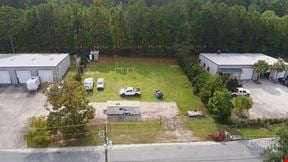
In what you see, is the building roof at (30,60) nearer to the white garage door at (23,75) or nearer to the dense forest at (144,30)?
the white garage door at (23,75)

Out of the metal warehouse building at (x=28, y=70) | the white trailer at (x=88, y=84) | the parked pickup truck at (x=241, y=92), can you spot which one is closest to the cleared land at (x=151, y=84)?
the white trailer at (x=88, y=84)

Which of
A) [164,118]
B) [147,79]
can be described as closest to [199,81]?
[147,79]

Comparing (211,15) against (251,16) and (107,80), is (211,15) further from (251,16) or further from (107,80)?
(107,80)

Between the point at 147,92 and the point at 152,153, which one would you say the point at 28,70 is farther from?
the point at 152,153

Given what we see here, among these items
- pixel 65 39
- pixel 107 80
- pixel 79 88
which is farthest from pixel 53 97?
pixel 65 39

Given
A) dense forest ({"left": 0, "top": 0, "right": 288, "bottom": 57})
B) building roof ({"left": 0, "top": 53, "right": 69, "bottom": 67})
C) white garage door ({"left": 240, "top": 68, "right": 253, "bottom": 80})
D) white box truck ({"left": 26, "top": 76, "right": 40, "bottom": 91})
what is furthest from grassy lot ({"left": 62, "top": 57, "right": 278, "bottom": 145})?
white garage door ({"left": 240, "top": 68, "right": 253, "bottom": 80})
